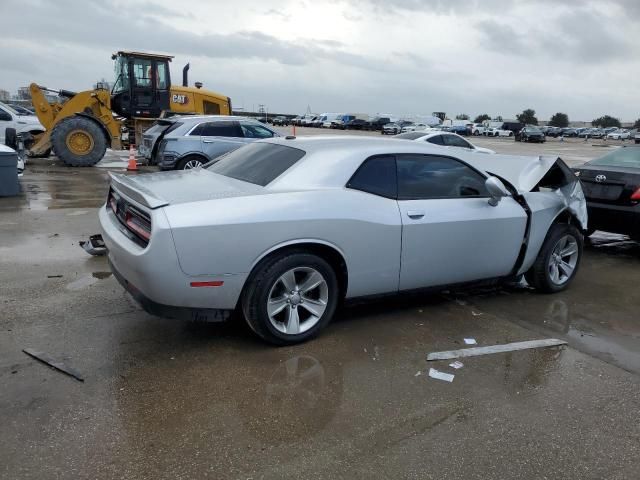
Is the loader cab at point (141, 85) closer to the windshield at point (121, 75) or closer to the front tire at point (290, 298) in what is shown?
the windshield at point (121, 75)

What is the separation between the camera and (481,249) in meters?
4.80

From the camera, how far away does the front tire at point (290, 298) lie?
379cm

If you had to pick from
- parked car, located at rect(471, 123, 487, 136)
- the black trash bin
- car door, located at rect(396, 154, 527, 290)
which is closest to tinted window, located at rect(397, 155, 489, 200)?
car door, located at rect(396, 154, 527, 290)

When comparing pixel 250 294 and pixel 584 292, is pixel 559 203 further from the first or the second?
pixel 250 294

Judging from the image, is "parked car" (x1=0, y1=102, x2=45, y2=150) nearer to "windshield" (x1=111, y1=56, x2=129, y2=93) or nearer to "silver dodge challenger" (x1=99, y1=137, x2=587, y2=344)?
"windshield" (x1=111, y1=56, x2=129, y2=93)

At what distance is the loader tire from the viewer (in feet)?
49.6

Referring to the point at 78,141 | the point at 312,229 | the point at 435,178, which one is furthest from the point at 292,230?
the point at 78,141

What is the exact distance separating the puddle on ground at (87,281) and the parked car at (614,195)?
244 inches

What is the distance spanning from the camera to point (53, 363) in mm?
3623

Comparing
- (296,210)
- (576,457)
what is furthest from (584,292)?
(296,210)

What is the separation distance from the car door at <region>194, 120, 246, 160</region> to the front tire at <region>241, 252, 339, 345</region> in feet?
29.3

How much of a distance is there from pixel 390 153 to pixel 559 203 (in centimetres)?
210

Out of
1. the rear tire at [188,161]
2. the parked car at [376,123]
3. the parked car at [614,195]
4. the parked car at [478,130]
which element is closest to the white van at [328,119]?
the parked car at [376,123]

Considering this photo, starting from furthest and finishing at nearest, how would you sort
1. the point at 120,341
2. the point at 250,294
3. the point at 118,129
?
the point at 118,129, the point at 120,341, the point at 250,294
